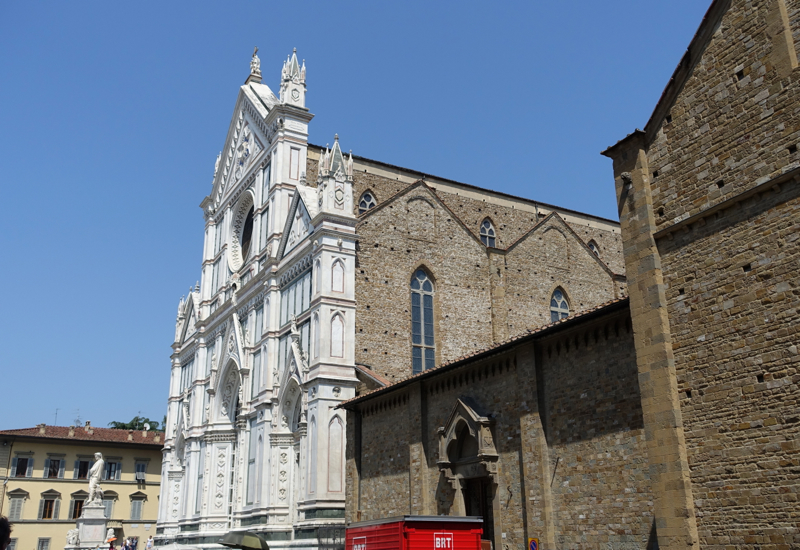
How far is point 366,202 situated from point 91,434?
33.3 meters

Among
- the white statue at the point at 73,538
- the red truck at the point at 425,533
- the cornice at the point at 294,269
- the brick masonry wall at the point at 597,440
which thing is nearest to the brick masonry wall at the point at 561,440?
the brick masonry wall at the point at 597,440

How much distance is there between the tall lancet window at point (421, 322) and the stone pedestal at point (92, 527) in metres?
16.5

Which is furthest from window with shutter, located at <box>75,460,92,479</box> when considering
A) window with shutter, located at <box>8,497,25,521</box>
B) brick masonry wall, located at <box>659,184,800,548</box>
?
→ brick masonry wall, located at <box>659,184,800,548</box>

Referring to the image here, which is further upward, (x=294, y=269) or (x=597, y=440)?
(x=294, y=269)

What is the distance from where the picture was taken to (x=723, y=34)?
1229 centimetres

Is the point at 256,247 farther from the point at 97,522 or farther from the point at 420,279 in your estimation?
the point at 97,522

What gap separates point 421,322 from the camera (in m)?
28.0

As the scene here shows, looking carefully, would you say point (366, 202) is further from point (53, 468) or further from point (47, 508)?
point (47, 508)

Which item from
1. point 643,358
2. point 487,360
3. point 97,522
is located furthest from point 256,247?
point 643,358

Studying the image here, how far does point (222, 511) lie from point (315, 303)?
12485mm

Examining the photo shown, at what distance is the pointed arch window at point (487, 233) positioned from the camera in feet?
110

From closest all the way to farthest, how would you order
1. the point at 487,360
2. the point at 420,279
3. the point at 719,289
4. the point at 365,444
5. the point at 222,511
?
the point at 719,289 → the point at 487,360 → the point at 365,444 → the point at 420,279 → the point at 222,511

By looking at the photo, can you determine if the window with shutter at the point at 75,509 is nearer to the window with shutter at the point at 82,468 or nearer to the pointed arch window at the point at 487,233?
the window with shutter at the point at 82,468

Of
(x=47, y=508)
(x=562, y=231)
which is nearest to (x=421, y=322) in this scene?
(x=562, y=231)
